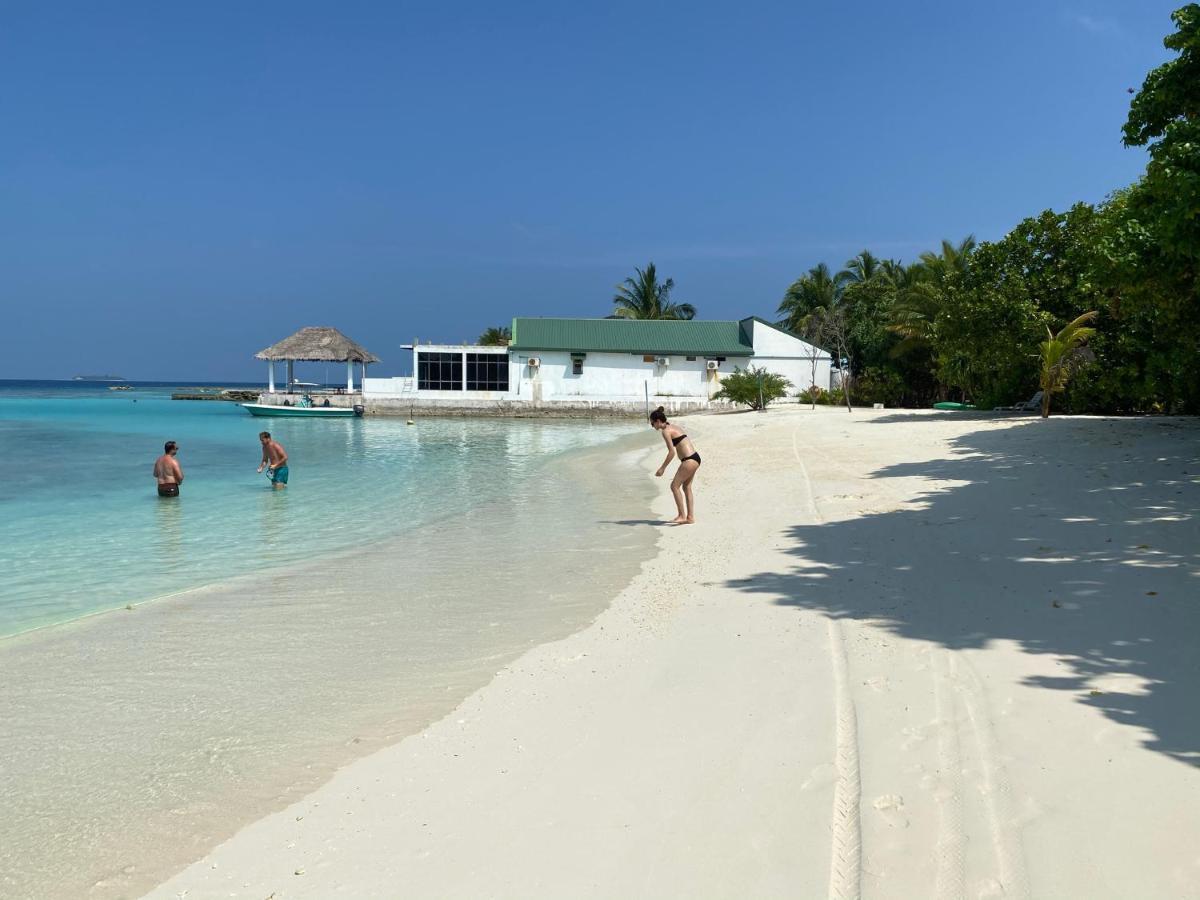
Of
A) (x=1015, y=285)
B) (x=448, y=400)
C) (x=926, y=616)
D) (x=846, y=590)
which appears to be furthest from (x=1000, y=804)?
(x=448, y=400)

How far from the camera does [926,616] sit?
234 inches

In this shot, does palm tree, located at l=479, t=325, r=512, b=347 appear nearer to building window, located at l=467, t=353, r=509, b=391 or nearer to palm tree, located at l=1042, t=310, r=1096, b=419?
building window, located at l=467, t=353, r=509, b=391

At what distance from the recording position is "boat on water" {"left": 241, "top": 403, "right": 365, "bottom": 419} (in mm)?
48281

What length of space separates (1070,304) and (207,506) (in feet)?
74.5

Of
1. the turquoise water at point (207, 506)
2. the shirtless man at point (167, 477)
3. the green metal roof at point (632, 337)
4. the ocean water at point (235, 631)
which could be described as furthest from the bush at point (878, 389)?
the shirtless man at point (167, 477)

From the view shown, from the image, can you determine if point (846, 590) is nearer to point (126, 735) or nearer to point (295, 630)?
point (295, 630)

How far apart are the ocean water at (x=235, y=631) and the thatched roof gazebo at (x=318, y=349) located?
34.8 metres

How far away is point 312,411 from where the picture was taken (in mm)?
49125

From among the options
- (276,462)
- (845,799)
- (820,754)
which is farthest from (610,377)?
(845,799)

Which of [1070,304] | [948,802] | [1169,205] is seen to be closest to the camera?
[948,802]

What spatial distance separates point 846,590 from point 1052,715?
287cm

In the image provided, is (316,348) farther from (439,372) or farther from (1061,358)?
(1061,358)

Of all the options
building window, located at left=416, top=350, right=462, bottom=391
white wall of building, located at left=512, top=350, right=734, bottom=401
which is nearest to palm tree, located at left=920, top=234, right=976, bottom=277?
white wall of building, located at left=512, top=350, right=734, bottom=401

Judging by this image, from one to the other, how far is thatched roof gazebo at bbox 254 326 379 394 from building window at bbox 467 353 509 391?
7432 millimetres
